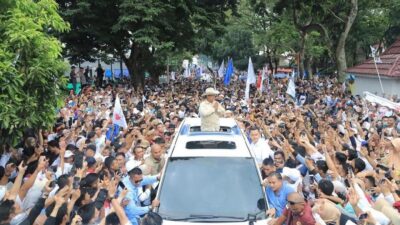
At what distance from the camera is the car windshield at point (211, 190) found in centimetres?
550

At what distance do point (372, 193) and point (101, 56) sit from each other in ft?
78.7

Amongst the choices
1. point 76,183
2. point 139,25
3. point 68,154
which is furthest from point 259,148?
point 139,25

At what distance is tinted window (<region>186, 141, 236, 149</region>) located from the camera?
6.46 metres

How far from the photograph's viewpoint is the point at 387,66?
2073cm

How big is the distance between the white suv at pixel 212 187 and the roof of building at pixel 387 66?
14909 mm

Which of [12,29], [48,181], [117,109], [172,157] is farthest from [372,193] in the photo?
[117,109]

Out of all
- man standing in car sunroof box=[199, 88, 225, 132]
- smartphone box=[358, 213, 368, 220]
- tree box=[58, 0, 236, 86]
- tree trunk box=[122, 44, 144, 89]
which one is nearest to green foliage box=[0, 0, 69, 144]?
man standing in car sunroof box=[199, 88, 225, 132]

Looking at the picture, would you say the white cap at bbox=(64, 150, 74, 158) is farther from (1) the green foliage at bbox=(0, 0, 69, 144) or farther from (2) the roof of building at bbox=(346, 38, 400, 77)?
(2) the roof of building at bbox=(346, 38, 400, 77)

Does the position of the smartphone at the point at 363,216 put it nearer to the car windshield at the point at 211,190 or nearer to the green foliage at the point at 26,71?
the car windshield at the point at 211,190

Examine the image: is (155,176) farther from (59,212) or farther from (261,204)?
(59,212)

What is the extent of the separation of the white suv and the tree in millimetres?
16585

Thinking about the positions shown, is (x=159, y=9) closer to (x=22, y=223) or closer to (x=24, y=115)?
(x=24, y=115)

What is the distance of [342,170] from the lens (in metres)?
6.94

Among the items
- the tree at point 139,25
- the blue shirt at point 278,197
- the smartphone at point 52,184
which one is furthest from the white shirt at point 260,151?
the tree at point 139,25
